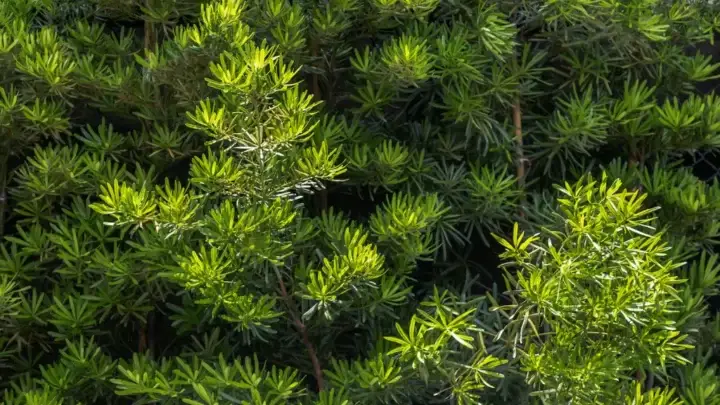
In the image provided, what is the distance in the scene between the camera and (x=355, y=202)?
2172 mm

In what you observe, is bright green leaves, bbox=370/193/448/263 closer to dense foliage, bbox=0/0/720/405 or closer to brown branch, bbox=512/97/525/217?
dense foliage, bbox=0/0/720/405

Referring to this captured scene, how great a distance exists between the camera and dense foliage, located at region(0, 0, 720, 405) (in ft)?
5.50

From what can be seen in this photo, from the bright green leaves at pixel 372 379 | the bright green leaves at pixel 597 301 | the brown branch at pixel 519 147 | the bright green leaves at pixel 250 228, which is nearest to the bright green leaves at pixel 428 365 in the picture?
the bright green leaves at pixel 372 379

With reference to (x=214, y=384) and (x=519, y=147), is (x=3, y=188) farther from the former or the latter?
(x=519, y=147)

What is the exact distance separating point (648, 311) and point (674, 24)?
0.86 meters

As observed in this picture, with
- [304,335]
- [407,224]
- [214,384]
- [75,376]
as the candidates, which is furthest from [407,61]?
[75,376]

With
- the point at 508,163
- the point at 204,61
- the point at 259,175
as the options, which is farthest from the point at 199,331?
the point at 508,163

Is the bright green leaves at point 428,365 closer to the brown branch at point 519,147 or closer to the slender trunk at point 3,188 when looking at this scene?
the brown branch at point 519,147

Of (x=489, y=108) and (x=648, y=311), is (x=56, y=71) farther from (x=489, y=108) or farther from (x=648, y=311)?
(x=648, y=311)

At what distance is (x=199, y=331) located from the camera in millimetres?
1984

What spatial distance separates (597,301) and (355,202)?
72 cm

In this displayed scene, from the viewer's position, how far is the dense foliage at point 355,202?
5.50ft

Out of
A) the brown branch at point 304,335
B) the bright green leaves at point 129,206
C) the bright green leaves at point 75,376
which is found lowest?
the bright green leaves at point 75,376

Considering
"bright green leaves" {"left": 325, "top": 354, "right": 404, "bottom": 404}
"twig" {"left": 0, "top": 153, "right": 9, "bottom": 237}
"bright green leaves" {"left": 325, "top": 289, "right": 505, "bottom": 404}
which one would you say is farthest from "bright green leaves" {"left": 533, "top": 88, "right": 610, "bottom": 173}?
"twig" {"left": 0, "top": 153, "right": 9, "bottom": 237}
